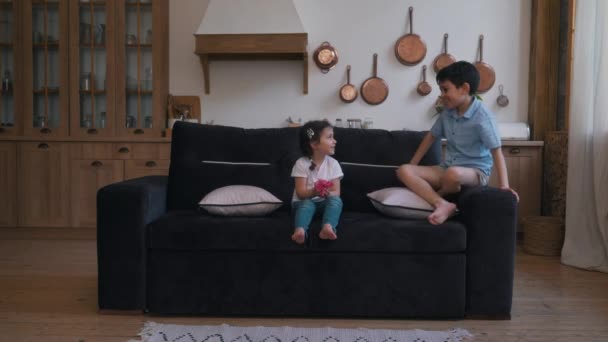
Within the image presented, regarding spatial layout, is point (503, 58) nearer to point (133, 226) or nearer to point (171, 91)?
point (171, 91)

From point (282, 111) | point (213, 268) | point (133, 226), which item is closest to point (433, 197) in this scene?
point (213, 268)

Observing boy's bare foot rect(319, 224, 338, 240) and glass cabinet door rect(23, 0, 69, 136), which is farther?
glass cabinet door rect(23, 0, 69, 136)

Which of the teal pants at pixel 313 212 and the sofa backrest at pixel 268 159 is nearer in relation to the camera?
the teal pants at pixel 313 212

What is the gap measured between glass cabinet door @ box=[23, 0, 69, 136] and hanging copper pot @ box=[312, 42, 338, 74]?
208cm

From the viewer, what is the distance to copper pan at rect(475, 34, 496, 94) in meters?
4.35

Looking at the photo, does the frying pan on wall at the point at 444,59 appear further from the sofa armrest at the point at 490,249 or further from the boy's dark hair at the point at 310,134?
the sofa armrest at the point at 490,249

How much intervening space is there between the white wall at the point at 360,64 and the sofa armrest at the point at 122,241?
2.45m

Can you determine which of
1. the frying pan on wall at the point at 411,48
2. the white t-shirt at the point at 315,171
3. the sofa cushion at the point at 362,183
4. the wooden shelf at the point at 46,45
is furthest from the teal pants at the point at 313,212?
the wooden shelf at the point at 46,45

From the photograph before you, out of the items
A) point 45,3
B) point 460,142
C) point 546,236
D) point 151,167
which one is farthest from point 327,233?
point 45,3

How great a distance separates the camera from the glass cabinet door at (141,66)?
4.31 meters

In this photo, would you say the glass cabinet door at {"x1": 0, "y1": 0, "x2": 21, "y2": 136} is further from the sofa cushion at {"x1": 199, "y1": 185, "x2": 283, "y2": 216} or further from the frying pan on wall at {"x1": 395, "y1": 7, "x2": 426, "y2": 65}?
the frying pan on wall at {"x1": 395, "y1": 7, "x2": 426, "y2": 65}

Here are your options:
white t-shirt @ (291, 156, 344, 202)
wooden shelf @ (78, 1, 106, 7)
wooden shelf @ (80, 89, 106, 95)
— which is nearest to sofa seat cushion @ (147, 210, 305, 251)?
white t-shirt @ (291, 156, 344, 202)

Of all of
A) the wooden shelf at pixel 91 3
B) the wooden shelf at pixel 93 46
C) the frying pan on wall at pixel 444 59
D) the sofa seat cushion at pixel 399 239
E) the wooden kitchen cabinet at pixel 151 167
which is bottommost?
the sofa seat cushion at pixel 399 239

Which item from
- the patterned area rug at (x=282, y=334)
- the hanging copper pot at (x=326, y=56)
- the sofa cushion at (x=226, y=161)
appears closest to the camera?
the patterned area rug at (x=282, y=334)
